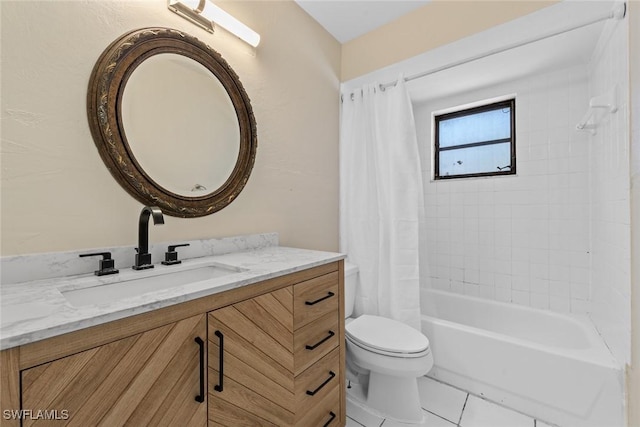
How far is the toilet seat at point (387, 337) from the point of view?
1432mm

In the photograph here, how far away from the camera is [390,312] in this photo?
191 centimetres

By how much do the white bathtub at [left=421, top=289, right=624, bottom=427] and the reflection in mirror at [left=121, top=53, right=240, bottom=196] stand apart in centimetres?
169

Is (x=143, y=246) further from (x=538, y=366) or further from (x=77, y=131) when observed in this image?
(x=538, y=366)

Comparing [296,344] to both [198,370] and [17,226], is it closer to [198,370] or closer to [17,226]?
[198,370]

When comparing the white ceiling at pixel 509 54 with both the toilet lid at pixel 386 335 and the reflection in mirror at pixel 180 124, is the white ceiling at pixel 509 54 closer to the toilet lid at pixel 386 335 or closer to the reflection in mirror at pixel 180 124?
the reflection in mirror at pixel 180 124

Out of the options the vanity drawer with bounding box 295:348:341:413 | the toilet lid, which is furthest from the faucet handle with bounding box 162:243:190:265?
the toilet lid

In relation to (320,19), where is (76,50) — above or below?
below

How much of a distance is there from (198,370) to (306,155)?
1.46 metres

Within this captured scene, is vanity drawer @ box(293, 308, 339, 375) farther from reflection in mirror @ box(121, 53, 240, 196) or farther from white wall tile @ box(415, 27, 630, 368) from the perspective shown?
white wall tile @ box(415, 27, 630, 368)

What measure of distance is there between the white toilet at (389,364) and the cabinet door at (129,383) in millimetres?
965

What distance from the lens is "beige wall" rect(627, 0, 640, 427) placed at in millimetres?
1081

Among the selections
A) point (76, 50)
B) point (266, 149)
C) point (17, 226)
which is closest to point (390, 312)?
point (266, 149)

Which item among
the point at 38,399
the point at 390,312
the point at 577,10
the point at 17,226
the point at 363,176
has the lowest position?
the point at 390,312
